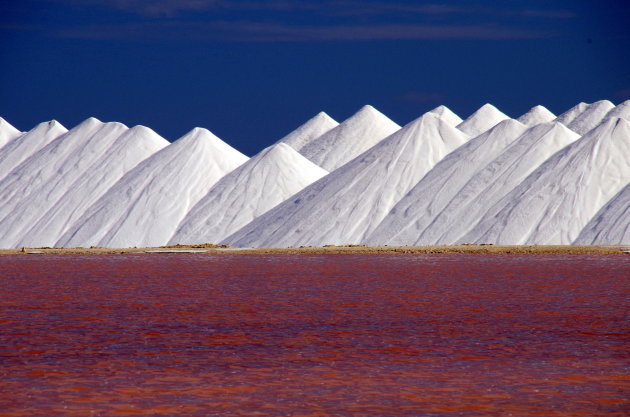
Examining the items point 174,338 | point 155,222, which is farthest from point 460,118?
point 174,338

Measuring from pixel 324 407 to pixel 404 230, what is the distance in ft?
244

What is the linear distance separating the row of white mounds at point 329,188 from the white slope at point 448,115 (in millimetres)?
13895

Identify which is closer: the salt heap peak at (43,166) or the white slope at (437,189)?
the white slope at (437,189)

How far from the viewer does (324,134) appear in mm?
130625

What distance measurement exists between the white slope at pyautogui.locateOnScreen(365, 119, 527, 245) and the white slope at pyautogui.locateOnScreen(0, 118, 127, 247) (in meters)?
36.6

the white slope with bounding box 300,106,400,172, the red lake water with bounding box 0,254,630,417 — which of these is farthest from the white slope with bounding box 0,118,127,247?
the red lake water with bounding box 0,254,630,417

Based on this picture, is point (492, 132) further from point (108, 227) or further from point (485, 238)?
point (108, 227)

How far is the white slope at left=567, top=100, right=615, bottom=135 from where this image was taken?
129 meters

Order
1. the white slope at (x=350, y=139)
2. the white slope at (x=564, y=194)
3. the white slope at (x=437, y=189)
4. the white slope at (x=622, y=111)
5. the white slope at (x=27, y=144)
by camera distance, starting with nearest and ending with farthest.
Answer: the white slope at (x=564, y=194), the white slope at (x=437, y=189), the white slope at (x=622, y=111), the white slope at (x=27, y=144), the white slope at (x=350, y=139)

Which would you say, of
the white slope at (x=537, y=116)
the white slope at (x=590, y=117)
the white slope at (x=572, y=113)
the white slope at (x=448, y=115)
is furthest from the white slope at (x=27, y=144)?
the white slope at (x=572, y=113)

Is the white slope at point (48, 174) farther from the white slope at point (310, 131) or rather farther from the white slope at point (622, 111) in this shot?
the white slope at point (622, 111)

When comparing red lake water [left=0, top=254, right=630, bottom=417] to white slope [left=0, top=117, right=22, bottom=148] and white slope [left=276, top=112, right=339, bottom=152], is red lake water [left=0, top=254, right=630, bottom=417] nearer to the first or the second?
white slope [left=276, top=112, right=339, bottom=152]

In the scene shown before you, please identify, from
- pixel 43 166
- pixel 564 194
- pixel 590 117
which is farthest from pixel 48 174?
pixel 590 117

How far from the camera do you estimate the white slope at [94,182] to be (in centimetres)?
10262
